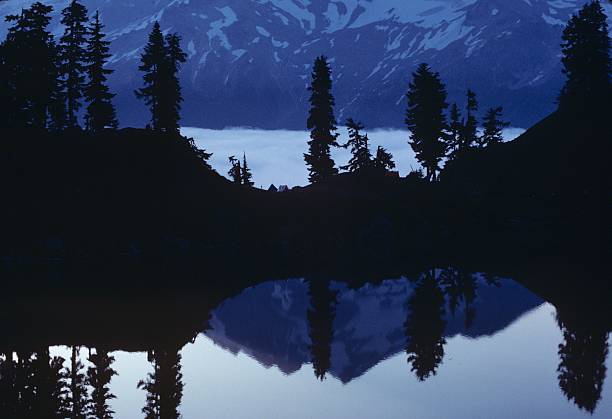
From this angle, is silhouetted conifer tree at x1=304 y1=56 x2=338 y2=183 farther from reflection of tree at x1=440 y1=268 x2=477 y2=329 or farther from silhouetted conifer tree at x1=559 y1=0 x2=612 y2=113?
reflection of tree at x1=440 y1=268 x2=477 y2=329

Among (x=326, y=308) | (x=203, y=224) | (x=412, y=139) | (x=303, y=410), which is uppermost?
(x=412, y=139)

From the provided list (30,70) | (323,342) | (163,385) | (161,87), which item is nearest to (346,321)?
(323,342)

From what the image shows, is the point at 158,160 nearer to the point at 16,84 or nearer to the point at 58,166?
the point at 58,166

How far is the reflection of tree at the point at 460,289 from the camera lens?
104 feet

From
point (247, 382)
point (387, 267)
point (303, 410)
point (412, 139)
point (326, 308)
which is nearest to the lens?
point (303, 410)

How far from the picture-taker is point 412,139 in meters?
77.9

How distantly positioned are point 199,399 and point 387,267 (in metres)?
30.9

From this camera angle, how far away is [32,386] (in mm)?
19484

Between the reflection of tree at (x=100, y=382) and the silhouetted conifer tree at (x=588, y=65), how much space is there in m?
68.6

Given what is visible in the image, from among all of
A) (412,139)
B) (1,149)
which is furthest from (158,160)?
(412,139)

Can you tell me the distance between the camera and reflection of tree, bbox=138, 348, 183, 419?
60.0 ft

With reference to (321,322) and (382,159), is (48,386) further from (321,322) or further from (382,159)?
(382,159)

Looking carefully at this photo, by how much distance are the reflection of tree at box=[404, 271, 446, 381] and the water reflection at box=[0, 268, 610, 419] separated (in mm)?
47

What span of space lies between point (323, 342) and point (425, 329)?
4.31m
